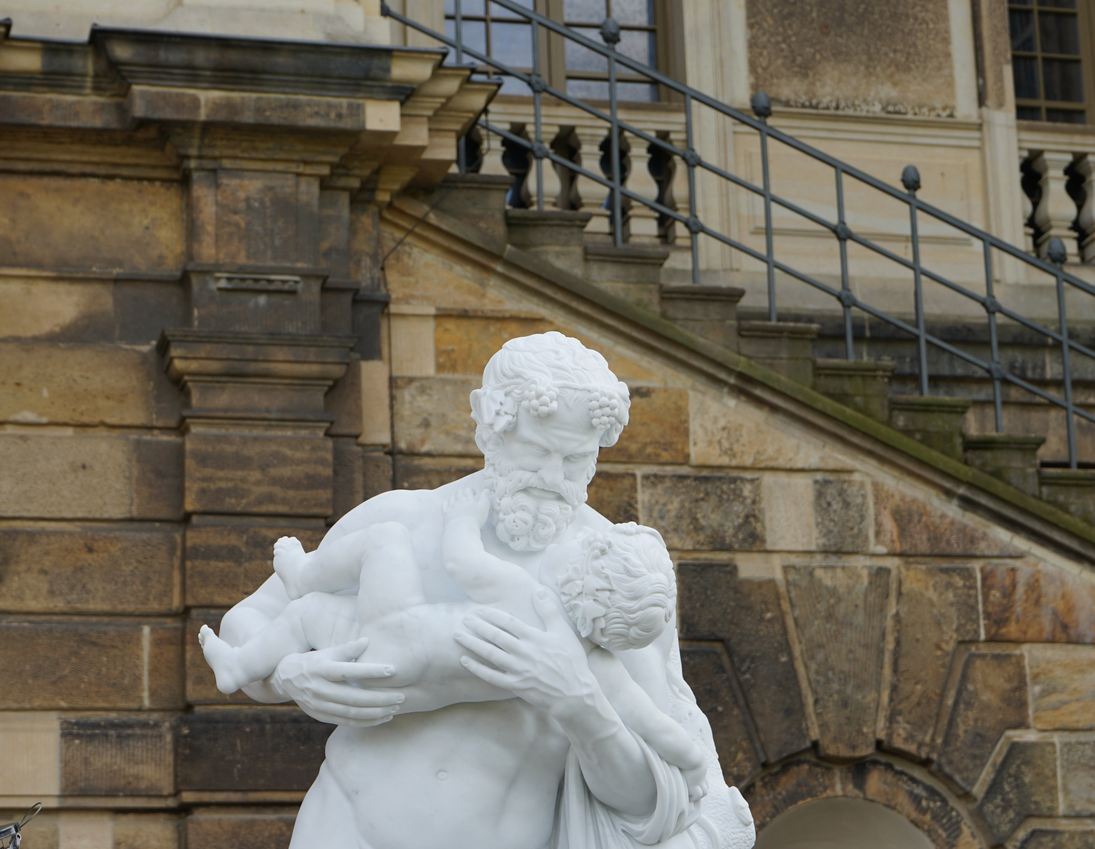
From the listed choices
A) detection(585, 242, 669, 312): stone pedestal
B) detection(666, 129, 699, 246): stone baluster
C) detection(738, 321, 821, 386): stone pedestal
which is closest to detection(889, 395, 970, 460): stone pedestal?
detection(738, 321, 821, 386): stone pedestal

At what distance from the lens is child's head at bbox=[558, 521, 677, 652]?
3314 millimetres

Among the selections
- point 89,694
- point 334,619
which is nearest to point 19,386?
point 89,694

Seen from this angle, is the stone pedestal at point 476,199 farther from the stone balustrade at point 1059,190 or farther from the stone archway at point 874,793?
→ the stone balustrade at point 1059,190

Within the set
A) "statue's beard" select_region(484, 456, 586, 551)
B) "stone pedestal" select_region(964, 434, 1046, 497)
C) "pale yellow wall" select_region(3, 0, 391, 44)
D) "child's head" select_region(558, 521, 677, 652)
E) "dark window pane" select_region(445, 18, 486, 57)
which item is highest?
"dark window pane" select_region(445, 18, 486, 57)

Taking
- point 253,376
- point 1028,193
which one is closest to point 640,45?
point 1028,193

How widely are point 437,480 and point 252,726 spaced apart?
1.26 meters

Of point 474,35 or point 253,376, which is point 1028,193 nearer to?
point 474,35

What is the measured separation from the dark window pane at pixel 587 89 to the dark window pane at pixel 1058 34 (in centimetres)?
299

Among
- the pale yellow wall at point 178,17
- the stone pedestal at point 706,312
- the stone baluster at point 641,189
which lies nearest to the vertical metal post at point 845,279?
the stone pedestal at point 706,312

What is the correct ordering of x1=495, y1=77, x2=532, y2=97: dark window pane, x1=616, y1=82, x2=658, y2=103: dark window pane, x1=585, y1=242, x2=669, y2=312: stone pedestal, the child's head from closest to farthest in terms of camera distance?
the child's head < x1=585, y1=242, x2=669, y2=312: stone pedestal < x1=495, y1=77, x2=532, y2=97: dark window pane < x1=616, y1=82, x2=658, y2=103: dark window pane

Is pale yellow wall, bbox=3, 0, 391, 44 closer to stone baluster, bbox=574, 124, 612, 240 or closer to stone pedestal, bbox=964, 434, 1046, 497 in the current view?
stone baluster, bbox=574, 124, 612, 240

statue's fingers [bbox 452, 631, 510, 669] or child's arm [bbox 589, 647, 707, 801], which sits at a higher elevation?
statue's fingers [bbox 452, 631, 510, 669]

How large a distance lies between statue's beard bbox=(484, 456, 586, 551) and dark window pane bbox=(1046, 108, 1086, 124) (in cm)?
861

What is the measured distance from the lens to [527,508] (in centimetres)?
361
